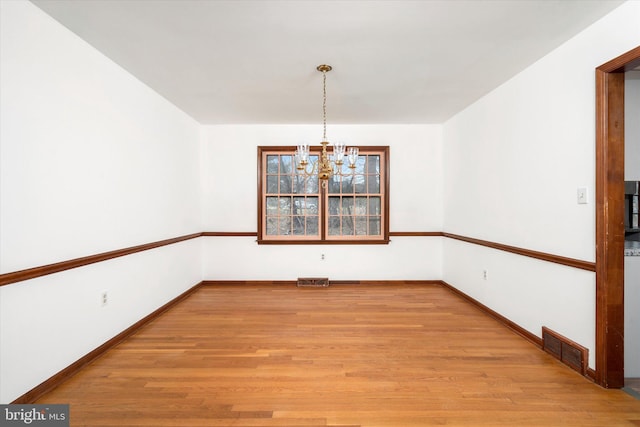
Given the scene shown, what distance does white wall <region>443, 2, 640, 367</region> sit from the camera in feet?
7.29

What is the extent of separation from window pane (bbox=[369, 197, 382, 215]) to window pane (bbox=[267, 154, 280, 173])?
5.45 feet

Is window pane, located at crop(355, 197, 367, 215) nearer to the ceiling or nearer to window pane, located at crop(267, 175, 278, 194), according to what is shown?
window pane, located at crop(267, 175, 278, 194)

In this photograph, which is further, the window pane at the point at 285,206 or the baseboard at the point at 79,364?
the window pane at the point at 285,206

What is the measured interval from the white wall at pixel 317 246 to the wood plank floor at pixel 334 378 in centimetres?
143

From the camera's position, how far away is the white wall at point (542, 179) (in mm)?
2223

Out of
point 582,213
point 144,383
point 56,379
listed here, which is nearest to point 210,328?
point 144,383

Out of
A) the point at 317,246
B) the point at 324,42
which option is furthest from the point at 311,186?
the point at 324,42

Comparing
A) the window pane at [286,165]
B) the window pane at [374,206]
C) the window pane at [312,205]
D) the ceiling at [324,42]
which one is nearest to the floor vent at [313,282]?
the window pane at [312,205]

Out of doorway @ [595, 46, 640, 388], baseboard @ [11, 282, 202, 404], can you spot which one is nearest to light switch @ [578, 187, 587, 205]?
doorway @ [595, 46, 640, 388]

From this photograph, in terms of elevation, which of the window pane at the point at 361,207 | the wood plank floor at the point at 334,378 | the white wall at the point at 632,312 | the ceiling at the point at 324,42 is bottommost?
the wood plank floor at the point at 334,378

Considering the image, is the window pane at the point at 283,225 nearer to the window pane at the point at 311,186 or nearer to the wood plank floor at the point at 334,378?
the window pane at the point at 311,186

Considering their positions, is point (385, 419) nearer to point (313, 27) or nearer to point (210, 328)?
point (210, 328)

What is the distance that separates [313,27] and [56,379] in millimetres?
3096

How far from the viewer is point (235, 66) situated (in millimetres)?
2783
